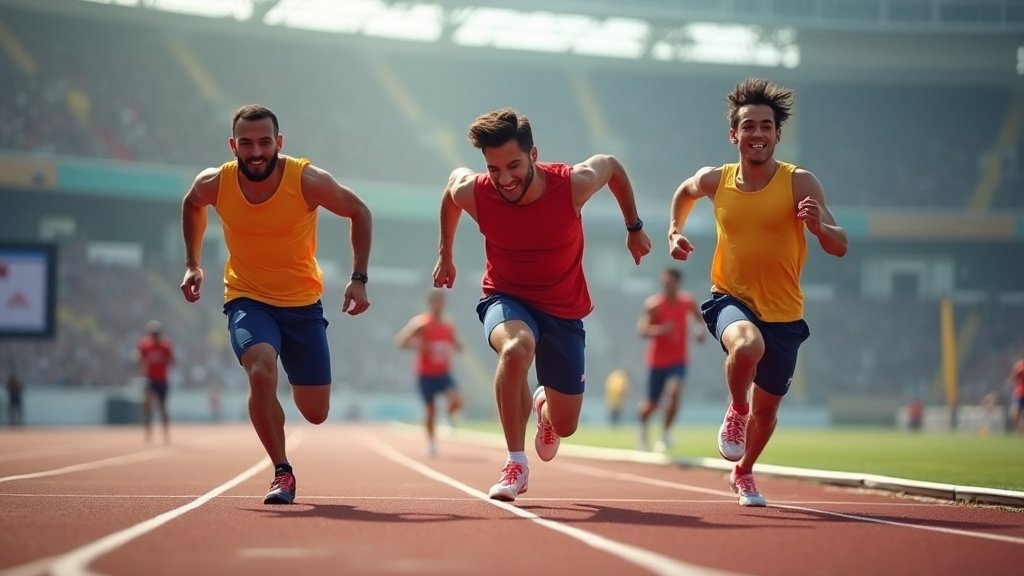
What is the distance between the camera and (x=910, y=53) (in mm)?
49781

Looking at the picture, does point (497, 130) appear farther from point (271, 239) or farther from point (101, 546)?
point (101, 546)

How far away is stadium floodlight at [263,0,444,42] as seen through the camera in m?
44.3

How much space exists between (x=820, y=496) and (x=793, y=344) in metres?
1.85

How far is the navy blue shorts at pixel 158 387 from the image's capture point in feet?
71.8

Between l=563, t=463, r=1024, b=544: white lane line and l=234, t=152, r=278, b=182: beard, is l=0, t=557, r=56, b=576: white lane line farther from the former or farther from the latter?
l=563, t=463, r=1024, b=544: white lane line

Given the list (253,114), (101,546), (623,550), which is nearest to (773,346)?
(623,550)

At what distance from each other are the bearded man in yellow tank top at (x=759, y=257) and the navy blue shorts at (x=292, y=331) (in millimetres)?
2170

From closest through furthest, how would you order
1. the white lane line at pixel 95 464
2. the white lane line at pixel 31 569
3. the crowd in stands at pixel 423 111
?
the white lane line at pixel 31 569, the white lane line at pixel 95 464, the crowd in stands at pixel 423 111

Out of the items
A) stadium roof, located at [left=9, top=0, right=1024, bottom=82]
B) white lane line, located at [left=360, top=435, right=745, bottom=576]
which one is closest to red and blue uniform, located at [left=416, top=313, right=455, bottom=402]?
white lane line, located at [left=360, top=435, right=745, bottom=576]

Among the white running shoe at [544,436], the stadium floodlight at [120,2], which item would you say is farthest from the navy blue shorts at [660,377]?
the stadium floodlight at [120,2]

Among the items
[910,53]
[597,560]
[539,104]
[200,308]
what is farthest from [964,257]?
[597,560]

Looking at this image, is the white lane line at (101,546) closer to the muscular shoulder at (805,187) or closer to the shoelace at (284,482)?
the shoelace at (284,482)

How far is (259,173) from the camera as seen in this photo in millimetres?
7547

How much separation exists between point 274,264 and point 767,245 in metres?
2.92
